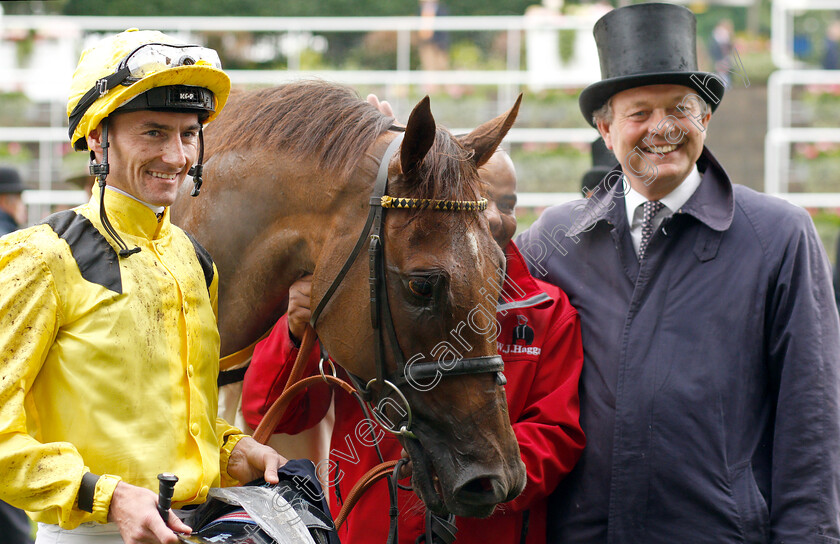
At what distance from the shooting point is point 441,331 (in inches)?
83.0

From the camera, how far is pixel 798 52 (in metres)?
15.2

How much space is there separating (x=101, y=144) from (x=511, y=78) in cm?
892

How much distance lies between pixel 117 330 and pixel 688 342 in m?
1.62

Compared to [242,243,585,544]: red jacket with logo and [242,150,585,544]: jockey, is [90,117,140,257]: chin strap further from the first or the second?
[242,243,585,544]: red jacket with logo

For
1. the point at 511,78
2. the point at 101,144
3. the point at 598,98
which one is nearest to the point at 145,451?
the point at 101,144

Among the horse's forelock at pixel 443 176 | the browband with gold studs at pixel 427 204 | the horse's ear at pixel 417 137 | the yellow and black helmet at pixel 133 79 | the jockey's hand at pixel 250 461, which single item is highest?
the yellow and black helmet at pixel 133 79

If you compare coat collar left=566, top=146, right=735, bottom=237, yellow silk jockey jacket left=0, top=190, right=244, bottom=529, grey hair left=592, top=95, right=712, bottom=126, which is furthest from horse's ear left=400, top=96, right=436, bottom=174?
grey hair left=592, top=95, right=712, bottom=126

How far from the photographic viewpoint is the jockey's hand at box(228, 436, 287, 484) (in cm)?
207

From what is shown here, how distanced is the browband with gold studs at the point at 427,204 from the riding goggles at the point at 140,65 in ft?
1.84

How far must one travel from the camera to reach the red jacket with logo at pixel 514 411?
2473 mm

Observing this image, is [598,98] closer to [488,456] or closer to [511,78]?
[488,456]

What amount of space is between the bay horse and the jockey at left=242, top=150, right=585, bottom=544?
0.47 feet

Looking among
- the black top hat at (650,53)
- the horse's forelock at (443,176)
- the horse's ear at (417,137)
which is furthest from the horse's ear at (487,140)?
the black top hat at (650,53)

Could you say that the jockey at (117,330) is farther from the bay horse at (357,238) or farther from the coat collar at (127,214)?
the bay horse at (357,238)
